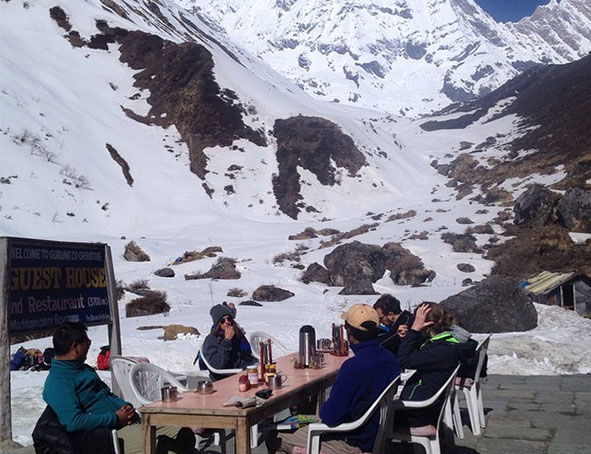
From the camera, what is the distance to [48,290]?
5402 millimetres

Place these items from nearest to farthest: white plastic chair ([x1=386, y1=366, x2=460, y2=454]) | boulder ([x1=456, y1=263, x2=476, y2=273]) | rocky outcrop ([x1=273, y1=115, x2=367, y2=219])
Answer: white plastic chair ([x1=386, y1=366, x2=460, y2=454])
boulder ([x1=456, y1=263, x2=476, y2=273])
rocky outcrop ([x1=273, y1=115, x2=367, y2=219])

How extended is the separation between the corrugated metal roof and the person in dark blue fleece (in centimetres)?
1082

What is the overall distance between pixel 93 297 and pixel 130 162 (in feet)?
112

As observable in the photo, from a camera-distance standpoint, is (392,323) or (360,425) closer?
(360,425)

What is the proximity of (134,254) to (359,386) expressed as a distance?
22.3 metres

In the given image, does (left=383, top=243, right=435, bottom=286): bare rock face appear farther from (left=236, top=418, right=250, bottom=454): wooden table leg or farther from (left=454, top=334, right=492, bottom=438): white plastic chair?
(left=236, top=418, right=250, bottom=454): wooden table leg

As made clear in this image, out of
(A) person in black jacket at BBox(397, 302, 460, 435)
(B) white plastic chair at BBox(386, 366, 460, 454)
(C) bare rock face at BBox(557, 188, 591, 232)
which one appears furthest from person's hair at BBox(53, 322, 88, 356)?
(C) bare rock face at BBox(557, 188, 591, 232)

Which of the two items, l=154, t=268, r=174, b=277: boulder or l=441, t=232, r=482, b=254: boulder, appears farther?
l=441, t=232, r=482, b=254: boulder

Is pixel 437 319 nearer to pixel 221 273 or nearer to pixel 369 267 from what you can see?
pixel 221 273

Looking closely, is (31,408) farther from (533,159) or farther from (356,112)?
(356,112)

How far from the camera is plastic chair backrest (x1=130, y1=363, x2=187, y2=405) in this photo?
4.53m

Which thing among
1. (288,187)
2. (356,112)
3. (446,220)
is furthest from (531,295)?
(356,112)

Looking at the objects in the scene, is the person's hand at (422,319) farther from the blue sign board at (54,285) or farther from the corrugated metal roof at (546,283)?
the corrugated metal roof at (546,283)

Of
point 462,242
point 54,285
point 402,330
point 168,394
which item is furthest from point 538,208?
point 168,394
